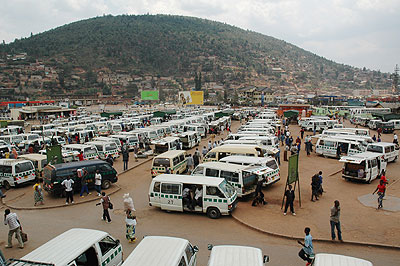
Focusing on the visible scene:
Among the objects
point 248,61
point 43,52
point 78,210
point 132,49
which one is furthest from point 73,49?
point 78,210

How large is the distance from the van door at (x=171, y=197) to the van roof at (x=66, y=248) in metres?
4.65

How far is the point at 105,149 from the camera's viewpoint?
852 inches

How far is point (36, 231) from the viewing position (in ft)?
33.6

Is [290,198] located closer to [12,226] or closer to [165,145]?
[12,226]

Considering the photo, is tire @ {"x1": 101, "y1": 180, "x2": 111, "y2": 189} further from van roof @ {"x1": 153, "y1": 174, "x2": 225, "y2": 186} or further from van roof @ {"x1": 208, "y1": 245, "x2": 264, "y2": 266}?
van roof @ {"x1": 208, "y1": 245, "x2": 264, "y2": 266}

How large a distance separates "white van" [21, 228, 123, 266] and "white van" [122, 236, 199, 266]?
3.72 ft

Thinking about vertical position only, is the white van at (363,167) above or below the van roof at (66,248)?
below

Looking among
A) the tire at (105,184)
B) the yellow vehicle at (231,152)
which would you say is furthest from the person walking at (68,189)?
the yellow vehicle at (231,152)

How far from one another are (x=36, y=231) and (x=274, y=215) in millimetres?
8859

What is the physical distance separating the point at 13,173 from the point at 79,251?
479 inches

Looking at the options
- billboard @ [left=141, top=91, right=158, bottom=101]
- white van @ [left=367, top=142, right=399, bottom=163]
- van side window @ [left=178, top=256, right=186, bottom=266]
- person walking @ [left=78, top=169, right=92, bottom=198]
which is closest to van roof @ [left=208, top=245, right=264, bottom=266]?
van side window @ [left=178, top=256, right=186, bottom=266]

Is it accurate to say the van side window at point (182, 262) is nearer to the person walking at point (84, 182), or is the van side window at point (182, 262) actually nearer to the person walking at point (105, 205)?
the person walking at point (105, 205)

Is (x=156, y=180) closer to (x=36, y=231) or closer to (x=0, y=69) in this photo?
(x=36, y=231)

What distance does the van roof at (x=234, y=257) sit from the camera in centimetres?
525
